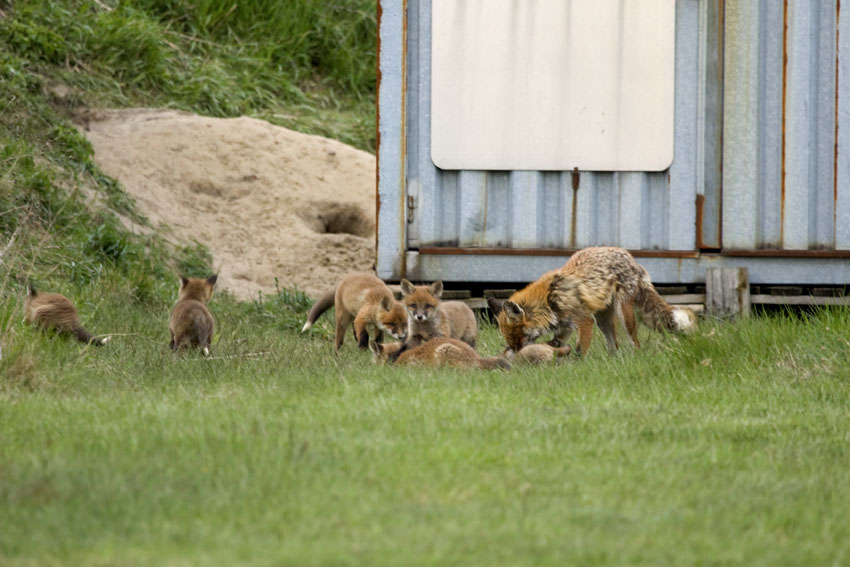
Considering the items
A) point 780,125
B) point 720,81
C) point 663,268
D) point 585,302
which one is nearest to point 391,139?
point 585,302

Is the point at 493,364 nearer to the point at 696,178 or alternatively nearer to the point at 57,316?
the point at 696,178

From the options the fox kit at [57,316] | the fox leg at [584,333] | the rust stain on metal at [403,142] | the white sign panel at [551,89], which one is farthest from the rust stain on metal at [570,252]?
the fox kit at [57,316]

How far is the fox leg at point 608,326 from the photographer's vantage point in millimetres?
9938

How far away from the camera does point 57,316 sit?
367 inches

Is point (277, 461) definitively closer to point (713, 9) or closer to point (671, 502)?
point (671, 502)

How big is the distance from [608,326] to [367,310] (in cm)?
223

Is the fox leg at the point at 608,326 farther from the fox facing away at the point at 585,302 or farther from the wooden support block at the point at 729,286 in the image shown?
the wooden support block at the point at 729,286

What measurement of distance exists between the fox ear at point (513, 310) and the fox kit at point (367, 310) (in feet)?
3.56

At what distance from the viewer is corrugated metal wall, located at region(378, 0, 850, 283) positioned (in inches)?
416

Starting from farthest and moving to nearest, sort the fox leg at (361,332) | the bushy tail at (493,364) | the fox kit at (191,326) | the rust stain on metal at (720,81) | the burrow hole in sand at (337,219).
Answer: the burrow hole in sand at (337,219), the rust stain on metal at (720,81), the fox leg at (361,332), the fox kit at (191,326), the bushy tail at (493,364)

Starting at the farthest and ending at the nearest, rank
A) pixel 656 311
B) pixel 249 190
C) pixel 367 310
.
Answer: pixel 249 190, pixel 367 310, pixel 656 311

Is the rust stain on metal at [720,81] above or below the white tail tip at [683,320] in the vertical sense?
above

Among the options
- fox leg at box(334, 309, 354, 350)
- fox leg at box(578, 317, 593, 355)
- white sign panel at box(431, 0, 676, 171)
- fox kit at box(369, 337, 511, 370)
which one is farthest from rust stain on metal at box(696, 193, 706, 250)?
fox leg at box(334, 309, 354, 350)

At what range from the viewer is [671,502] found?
475 centimetres
